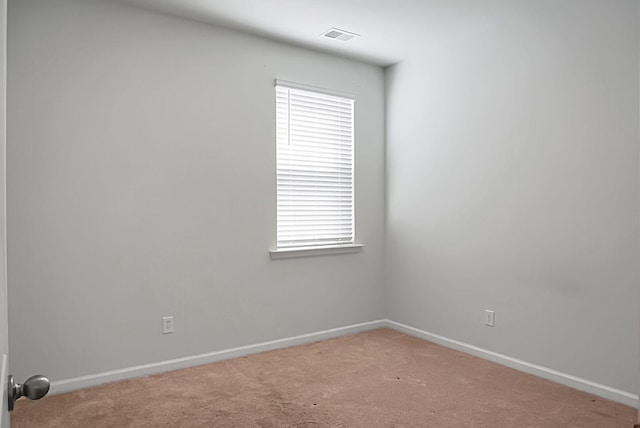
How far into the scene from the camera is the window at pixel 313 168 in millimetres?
3846

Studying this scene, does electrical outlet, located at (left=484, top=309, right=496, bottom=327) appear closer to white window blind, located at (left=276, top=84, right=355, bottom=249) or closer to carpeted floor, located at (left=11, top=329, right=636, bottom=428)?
carpeted floor, located at (left=11, top=329, right=636, bottom=428)

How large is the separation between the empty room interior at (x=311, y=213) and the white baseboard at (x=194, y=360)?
0.02 metres

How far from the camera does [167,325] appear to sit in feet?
10.8

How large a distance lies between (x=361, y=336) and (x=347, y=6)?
2718mm

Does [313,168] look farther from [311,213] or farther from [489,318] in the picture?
[489,318]

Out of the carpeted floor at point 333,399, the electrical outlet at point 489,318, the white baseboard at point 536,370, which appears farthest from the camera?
the electrical outlet at point 489,318

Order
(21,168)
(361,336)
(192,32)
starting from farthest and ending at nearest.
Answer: (361,336) → (192,32) → (21,168)

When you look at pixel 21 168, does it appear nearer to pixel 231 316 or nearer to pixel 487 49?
pixel 231 316

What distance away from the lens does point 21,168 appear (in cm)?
279

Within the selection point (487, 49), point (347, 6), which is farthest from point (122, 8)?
point (487, 49)

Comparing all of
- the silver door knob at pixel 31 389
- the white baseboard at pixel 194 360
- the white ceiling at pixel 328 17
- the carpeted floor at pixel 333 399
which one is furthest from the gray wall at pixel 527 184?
the silver door knob at pixel 31 389

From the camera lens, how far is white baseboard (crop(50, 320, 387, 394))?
2954 millimetres

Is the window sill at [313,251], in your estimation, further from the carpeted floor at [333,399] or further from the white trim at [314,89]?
the white trim at [314,89]

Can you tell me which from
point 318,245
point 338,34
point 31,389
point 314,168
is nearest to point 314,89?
point 338,34
